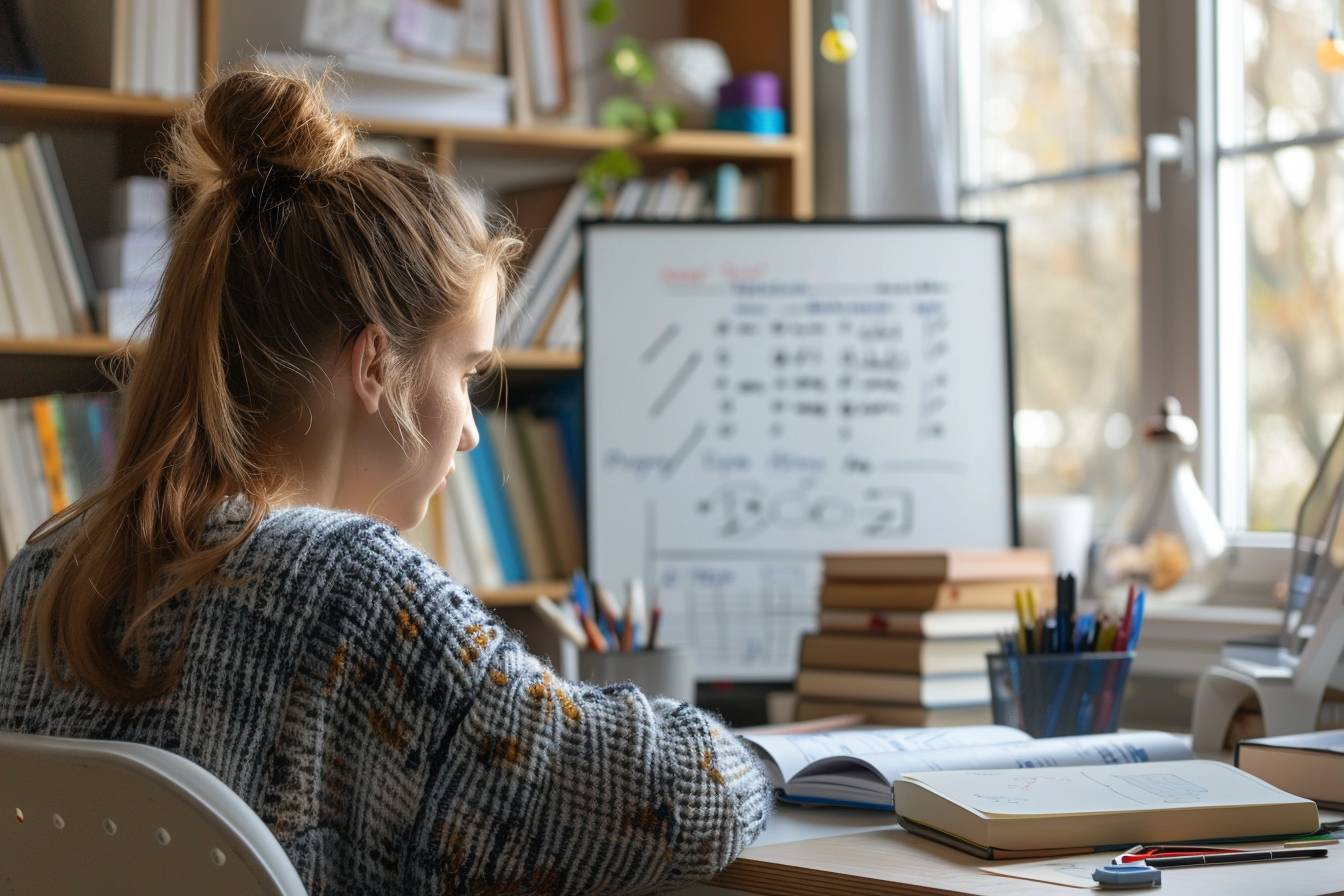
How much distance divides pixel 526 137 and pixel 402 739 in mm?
1601

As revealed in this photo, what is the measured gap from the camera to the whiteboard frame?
80.5 inches

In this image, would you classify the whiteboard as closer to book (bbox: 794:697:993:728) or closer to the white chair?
book (bbox: 794:697:993:728)

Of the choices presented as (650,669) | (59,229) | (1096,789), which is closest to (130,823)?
(1096,789)

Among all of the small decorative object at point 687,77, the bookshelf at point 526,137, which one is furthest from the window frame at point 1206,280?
the small decorative object at point 687,77

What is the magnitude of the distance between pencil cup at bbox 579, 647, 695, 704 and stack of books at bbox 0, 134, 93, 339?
107 cm

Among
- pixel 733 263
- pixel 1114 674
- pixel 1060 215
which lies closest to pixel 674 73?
pixel 733 263

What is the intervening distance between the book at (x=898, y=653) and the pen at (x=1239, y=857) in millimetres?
560

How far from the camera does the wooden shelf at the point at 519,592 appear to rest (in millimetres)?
2252

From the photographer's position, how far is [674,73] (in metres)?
2.39

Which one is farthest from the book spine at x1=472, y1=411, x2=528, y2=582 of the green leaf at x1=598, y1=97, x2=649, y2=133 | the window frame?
the window frame

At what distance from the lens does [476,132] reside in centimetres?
227

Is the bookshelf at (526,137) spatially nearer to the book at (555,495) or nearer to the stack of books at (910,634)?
the book at (555,495)

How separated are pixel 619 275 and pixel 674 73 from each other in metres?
0.48

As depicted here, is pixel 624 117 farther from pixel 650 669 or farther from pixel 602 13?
pixel 650 669
